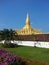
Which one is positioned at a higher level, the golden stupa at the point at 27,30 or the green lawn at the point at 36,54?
the golden stupa at the point at 27,30

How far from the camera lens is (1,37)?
134 ft

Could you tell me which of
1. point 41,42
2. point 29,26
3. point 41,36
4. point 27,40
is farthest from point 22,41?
point 29,26

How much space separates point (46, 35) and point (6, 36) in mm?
7968

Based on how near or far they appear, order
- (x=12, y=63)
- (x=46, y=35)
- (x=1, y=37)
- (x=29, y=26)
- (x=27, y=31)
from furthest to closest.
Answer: (x=29, y=26), (x=27, y=31), (x=1, y=37), (x=46, y=35), (x=12, y=63)

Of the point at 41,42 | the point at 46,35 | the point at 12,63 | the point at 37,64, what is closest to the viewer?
the point at 12,63

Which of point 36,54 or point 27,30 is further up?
point 27,30

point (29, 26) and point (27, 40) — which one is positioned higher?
point (29, 26)

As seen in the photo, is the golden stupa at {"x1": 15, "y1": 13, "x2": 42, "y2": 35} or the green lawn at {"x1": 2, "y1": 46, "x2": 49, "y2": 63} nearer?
the green lawn at {"x1": 2, "y1": 46, "x2": 49, "y2": 63}

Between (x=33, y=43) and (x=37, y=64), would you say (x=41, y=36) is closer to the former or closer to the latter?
(x=33, y=43)

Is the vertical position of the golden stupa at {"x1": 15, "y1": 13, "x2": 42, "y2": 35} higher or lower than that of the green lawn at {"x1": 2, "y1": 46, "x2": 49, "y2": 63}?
higher

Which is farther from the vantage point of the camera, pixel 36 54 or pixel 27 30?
pixel 27 30

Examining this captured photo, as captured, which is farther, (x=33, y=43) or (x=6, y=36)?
(x=6, y=36)

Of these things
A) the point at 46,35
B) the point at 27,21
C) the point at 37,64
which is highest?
the point at 27,21

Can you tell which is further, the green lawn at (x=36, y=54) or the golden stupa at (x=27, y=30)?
the golden stupa at (x=27, y=30)
